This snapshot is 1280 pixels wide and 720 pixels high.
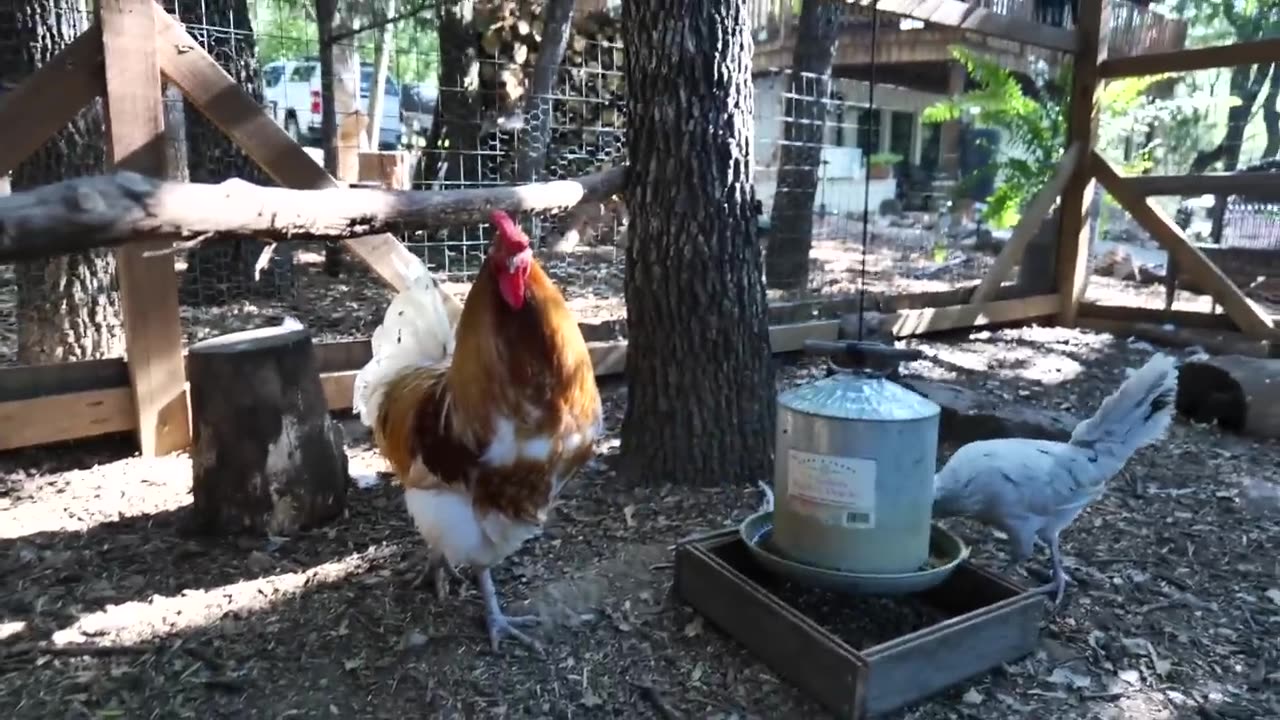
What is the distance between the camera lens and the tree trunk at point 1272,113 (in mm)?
8836

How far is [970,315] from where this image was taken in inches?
233

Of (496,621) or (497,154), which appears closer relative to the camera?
(496,621)

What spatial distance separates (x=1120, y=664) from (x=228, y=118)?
11.4 ft

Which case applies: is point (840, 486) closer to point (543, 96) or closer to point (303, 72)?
point (543, 96)

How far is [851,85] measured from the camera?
368 inches

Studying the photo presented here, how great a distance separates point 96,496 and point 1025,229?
223 inches

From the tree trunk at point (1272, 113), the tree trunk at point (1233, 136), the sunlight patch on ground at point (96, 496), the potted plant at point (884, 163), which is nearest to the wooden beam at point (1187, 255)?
the tree trunk at point (1233, 136)

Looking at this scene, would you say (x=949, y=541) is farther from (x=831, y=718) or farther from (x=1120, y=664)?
(x=831, y=718)

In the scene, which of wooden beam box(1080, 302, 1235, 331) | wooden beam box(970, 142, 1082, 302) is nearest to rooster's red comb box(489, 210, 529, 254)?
wooden beam box(970, 142, 1082, 302)

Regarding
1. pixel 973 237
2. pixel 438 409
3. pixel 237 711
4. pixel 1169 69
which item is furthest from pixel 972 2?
pixel 237 711

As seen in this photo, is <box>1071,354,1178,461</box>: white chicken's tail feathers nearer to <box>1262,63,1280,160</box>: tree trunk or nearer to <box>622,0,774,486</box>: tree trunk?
<box>622,0,774,486</box>: tree trunk

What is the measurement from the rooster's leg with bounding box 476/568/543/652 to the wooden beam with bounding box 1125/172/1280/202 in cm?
546

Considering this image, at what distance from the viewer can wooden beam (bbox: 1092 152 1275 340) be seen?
5.69 metres

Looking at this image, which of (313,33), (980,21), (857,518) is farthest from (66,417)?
(313,33)
